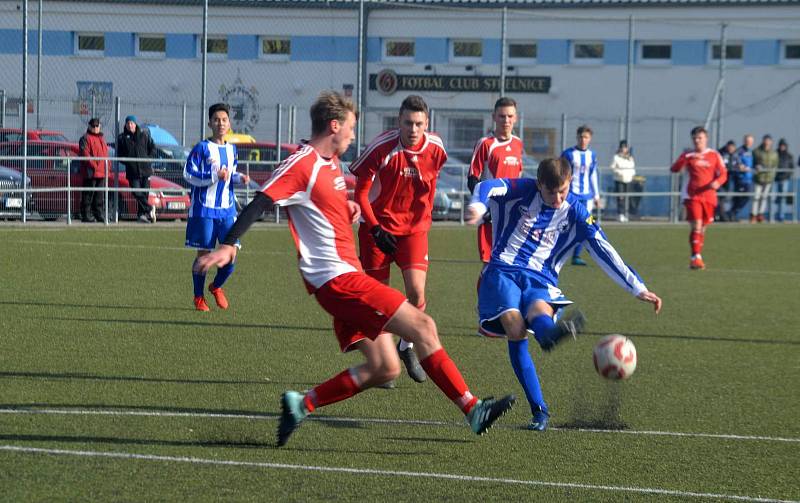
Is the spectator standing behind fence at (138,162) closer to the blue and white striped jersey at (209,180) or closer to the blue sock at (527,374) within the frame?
the blue and white striped jersey at (209,180)

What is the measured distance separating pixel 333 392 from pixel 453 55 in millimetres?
31800

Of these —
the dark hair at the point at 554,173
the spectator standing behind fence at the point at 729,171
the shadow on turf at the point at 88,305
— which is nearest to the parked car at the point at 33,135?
the shadow on turf at the point at 88,305

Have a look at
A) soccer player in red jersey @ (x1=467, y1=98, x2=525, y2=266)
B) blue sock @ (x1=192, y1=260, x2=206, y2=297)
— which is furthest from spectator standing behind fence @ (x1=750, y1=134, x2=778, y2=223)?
blue sock @ (x1=192, y1=260, x2=206, y2=297)

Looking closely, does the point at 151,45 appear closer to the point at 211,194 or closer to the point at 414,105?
the point at 211,194

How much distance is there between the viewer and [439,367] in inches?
236

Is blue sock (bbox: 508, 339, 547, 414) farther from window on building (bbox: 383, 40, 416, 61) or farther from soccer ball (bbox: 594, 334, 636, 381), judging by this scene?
window on building (bbox: 383, 40, 416, 61)

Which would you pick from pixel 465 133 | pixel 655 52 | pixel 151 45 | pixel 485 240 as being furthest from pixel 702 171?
pixel 151 45

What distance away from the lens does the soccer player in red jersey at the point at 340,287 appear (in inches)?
230

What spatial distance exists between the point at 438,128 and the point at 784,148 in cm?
805

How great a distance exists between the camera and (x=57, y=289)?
12.5 meters

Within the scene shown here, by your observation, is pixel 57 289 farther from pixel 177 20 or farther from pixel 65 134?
pixel 177 20

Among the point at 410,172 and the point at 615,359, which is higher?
the point at 410,172

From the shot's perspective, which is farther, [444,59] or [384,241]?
[444,59]

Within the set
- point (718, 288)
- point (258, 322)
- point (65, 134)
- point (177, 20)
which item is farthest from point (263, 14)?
point (258, 322)
